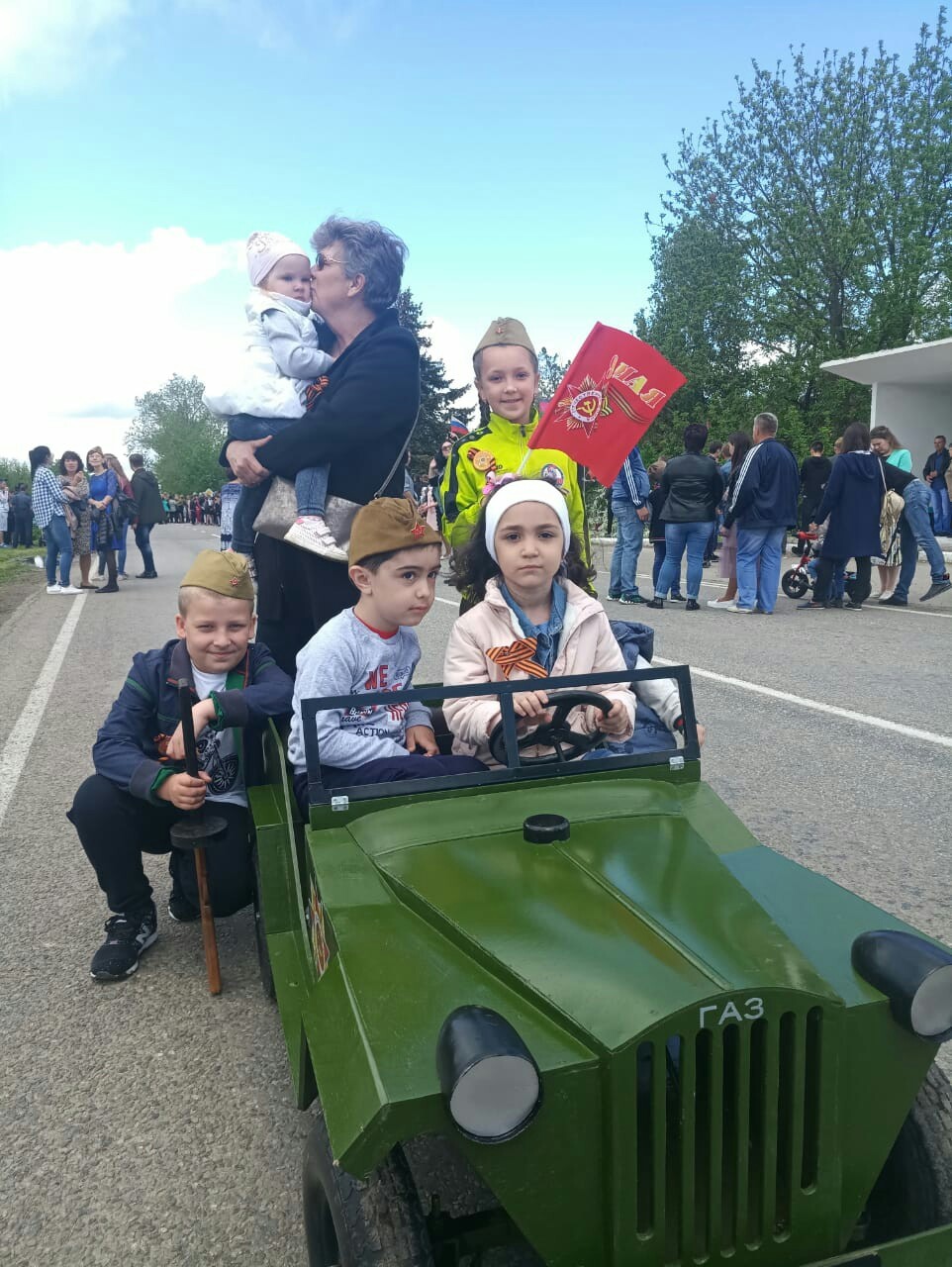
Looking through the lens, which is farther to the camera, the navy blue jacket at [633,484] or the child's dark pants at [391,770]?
the navy blue jacket at [633,484]

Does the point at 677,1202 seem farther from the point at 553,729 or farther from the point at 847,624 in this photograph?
the point at 847,624

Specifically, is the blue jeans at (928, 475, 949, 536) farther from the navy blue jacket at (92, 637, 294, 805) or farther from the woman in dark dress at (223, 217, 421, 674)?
the navy blue jacket at (92, 637, 294, 805)

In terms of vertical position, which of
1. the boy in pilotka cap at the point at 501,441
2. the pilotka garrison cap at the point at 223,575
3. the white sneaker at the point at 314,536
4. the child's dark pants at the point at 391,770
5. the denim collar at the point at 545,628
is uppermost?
the boy in pilotka cap at the point at 501,441

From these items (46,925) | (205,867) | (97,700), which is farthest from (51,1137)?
(97,700)

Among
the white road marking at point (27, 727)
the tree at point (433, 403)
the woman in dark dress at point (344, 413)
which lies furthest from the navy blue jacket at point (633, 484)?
the tree at point (433, 403)

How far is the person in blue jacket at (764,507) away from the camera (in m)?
11.1

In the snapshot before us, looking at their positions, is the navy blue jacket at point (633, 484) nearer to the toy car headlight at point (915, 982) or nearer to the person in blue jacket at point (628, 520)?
the person in blue jacket at point (628, 520)

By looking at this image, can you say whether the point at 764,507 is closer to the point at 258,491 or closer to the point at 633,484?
the point at 633,484

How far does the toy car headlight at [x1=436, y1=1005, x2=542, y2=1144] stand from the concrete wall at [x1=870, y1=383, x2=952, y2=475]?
20780 mm

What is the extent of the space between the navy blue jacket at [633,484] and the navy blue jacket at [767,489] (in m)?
1.07

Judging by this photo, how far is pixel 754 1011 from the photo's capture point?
153cm

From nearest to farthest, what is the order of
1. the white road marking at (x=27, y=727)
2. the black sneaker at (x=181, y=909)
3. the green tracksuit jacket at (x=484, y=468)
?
the black sneaker at (x=181, y=909)
the green tracksuit jacket at (x=484, y=468)
the white road marking at (x=27, y=727)

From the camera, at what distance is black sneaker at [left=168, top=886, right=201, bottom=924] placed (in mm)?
3496

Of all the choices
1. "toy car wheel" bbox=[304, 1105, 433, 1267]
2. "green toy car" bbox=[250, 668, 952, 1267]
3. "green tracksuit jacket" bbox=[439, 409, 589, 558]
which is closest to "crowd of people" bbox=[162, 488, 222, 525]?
"green tracksuit jacket" bbox=[439, 409, 589, 558]
